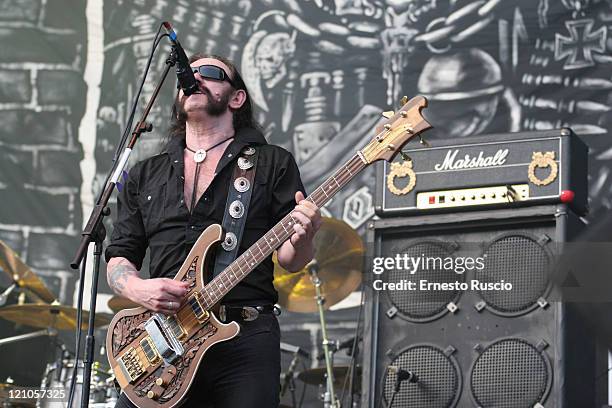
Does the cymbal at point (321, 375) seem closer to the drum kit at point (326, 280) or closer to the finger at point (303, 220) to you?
the drum kit at point (326, 280)

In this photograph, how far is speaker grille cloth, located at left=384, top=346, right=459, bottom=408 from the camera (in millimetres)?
4578

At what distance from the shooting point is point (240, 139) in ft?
12.9

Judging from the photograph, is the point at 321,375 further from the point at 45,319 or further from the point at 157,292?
the point at 157,292

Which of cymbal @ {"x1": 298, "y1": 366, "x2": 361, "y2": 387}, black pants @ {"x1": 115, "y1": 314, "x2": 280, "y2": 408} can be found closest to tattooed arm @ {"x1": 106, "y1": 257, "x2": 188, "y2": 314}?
black pants @ {"x1": 115, "y1": 314, "x2": 280, "y2": 408}

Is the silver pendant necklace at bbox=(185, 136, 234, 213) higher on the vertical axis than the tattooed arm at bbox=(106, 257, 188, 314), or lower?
higher

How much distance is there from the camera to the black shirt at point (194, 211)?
3711mm

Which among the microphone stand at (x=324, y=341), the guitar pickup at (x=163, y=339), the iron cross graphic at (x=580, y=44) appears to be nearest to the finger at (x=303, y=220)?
the guitar pickup at (x=163, y=339)

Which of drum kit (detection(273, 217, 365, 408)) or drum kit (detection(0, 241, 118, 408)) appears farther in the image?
drum kit (detection(0, 241, 118, 408))

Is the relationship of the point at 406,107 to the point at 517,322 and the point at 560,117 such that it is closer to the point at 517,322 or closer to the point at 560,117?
the point at 517,322

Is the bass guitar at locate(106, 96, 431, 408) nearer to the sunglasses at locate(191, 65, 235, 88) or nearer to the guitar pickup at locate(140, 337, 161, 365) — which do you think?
the guitar pickup at locate(140, 337, 161, 365)

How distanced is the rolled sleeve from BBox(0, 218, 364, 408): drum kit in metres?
1.72

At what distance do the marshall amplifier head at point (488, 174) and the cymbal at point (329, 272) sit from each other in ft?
3.06

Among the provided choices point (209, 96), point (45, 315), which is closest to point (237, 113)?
point (209, 96)

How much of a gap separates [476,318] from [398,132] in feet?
3.74
